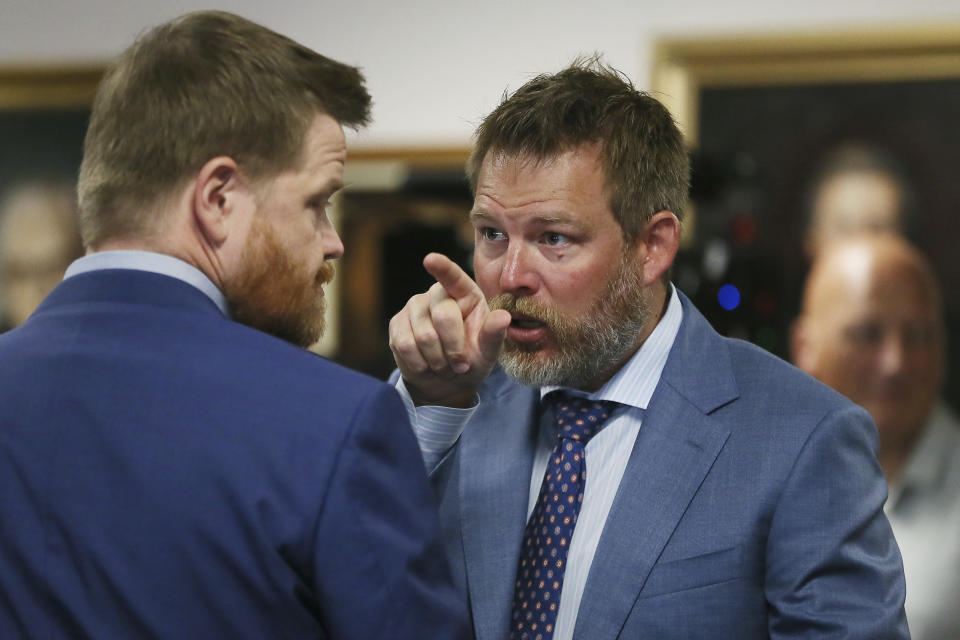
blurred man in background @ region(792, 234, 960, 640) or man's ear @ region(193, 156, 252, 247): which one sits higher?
man's ear @ region(193, 156, 252, 247)

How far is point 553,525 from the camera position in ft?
5.72

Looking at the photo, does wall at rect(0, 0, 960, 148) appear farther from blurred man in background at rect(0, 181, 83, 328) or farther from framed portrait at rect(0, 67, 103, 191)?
blurred man in background at rect(0, 181, 83, 328)

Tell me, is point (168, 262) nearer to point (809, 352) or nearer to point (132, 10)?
point (809, 352)

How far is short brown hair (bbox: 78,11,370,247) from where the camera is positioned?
125cm

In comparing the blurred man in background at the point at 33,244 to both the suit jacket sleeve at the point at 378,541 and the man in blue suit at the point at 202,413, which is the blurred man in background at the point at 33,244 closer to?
the man in blue suit at the point at 202,413

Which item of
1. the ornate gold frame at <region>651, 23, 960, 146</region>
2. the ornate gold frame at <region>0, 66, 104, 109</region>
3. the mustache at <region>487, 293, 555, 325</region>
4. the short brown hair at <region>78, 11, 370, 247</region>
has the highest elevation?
the ornate gold frame at <region>651, 23, 960, 146</region>

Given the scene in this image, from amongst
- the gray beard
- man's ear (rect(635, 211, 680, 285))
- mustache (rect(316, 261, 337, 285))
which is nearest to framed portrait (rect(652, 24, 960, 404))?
man's ear (rect(635, 211, 680, 285))

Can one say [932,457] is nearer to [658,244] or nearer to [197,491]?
[658,244]

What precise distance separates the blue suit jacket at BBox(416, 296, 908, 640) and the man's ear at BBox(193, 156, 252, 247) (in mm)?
763

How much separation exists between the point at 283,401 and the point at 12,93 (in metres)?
3.41

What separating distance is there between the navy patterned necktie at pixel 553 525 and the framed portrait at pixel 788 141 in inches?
62.6

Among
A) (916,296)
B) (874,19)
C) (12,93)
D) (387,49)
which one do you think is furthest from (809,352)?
(12,93)

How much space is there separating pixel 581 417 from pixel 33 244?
2847 millimetres

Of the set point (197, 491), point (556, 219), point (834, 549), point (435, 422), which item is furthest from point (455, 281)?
point (834, 549)
